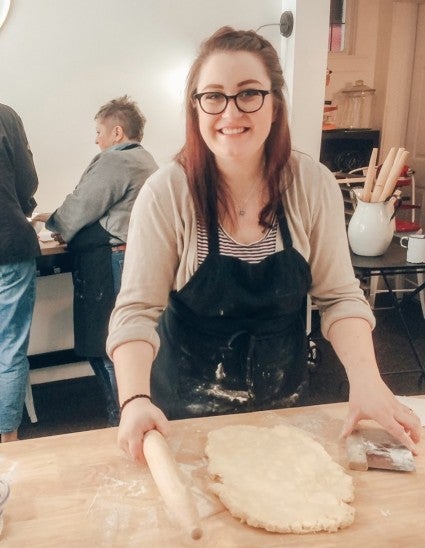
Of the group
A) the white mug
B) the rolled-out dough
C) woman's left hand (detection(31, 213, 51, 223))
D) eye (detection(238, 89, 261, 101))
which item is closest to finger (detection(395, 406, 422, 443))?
the rolled-out dough

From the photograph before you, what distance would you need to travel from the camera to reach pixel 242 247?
126 centimetres

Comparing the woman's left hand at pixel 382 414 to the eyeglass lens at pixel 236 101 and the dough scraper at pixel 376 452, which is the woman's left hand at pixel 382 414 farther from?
the eyeglass lens at pixel 236 101

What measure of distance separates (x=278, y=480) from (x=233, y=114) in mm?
714

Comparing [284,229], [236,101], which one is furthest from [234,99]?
[284,229]

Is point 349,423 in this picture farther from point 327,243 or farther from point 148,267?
point 148,267

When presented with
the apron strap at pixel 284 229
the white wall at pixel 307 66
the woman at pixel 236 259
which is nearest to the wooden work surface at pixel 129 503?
the woman at pixel 236 259

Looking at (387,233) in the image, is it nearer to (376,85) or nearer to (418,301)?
(418,301)

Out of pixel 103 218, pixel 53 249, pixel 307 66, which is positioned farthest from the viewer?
pixel 307 66

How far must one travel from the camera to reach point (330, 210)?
1264mm

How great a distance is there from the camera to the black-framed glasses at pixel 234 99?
1.13m

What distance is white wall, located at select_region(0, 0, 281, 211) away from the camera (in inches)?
109

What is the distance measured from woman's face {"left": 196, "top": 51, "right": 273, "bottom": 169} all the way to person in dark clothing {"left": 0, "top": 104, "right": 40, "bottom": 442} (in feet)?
4.62

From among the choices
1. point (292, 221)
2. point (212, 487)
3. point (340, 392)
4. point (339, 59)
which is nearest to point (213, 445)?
point (212, 487)

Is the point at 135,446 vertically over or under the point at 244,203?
under
